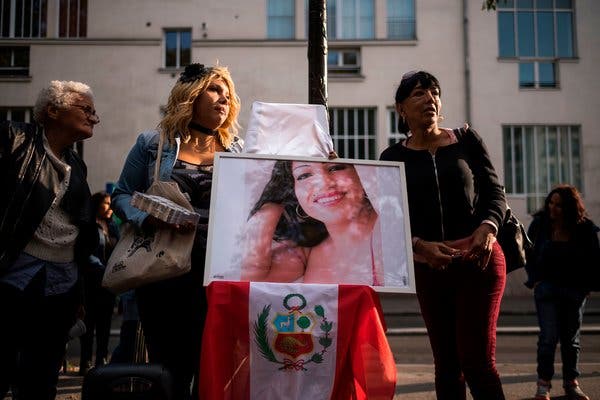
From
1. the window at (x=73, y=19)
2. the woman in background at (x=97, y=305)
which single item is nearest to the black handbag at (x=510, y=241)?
the woman in background at (x=97, y=305)

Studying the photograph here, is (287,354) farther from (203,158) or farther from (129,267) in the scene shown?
(203,158)

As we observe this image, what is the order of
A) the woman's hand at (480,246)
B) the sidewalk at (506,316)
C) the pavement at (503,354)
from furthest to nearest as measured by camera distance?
the sidewalk at (506,316), the pavement at (503,354), the woman's hand at (480,246)

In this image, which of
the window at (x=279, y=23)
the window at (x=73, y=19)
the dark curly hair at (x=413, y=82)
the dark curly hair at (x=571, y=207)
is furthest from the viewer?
the window at (x=73, y=19)

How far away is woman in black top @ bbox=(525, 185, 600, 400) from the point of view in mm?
5059

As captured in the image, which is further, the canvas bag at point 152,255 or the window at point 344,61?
the window at point 344,61

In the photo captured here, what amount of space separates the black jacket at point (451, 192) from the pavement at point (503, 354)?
2.32 metres

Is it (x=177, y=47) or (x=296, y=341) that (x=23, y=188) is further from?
(x=177, y=47)

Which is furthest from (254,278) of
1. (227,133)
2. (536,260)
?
(536,260)

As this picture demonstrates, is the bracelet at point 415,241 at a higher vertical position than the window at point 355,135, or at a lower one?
lower

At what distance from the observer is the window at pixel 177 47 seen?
17.1 metres

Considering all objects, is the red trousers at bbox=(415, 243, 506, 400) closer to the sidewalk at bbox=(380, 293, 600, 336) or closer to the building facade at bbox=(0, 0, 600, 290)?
the sidewalk at bbox=(380, 293, 600, 336)

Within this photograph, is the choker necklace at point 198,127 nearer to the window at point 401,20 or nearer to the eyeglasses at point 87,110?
the eyeglasses at point 87,110

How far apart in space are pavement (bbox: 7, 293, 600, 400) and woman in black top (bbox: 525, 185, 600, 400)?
0.80ft

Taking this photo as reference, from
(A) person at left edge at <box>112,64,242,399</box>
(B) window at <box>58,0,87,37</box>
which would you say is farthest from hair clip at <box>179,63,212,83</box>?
(B) window at <box>58,0,87,37</box>
